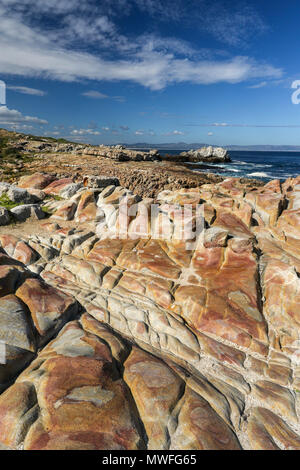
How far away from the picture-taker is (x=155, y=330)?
420 inches

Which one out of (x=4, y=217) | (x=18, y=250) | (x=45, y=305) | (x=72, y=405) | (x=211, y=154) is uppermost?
(x=211, y=154)

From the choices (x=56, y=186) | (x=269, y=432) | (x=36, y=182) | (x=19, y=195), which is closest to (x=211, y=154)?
(x=56, y=186)

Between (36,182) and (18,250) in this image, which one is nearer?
(18,250)

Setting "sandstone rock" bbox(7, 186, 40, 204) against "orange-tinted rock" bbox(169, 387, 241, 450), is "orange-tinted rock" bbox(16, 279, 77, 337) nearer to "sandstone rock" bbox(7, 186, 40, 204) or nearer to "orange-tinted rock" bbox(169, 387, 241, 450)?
"orange-tinted rock" bbox(169, 387, 241, 450)

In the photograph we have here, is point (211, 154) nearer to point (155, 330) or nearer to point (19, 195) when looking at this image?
point (19, 195)

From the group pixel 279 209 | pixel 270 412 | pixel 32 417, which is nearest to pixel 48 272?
pixel 32 417

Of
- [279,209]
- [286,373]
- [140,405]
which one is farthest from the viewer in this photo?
[279,209]

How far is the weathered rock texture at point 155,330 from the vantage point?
20.4 ft

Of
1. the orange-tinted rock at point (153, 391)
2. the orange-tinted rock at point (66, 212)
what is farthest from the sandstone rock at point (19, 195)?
the orange-tinted rock at point (153, 391)

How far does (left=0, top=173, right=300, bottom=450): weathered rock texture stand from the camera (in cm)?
621

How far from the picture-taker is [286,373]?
9.54 metres

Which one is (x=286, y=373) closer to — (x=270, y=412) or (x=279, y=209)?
(x=270, y=412)

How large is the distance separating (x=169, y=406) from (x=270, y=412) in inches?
152
